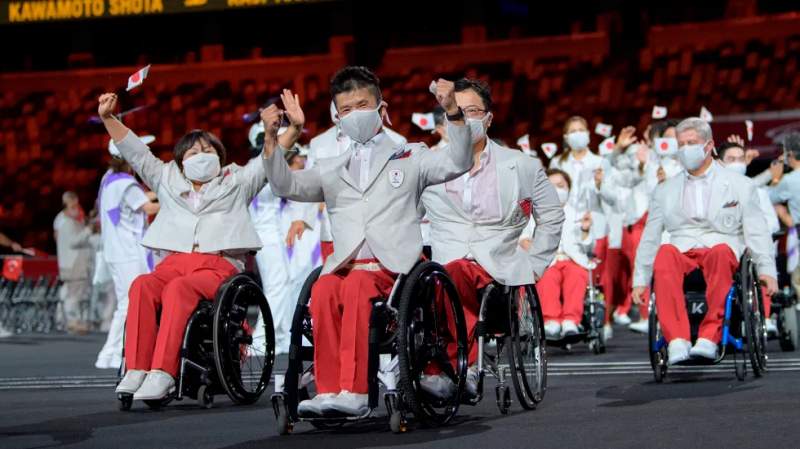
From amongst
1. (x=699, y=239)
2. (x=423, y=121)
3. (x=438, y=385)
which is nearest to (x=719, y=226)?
(x=699, y=239)

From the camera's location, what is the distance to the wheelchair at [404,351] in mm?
6172

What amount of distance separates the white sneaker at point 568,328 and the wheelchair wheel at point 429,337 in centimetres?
381

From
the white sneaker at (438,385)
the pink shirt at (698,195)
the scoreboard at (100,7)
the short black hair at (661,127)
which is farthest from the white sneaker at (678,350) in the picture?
the scoreboard at (100,7)

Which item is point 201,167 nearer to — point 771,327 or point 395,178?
point 395,178

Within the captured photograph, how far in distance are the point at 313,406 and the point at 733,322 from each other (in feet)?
10.2

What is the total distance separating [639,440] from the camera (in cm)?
584

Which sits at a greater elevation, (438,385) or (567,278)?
(567,278)

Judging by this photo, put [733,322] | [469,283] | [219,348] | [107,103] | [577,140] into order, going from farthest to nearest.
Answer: [577,140], [733,322], [107,103], [219,348], [469,283]

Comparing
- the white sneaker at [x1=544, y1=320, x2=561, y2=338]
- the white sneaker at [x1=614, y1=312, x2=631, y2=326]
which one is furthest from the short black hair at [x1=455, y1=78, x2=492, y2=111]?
the white sneaker at [x1=614, y1=312, x2=631, y2=326]

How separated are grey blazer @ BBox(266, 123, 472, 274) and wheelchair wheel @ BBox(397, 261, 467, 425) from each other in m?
0.13

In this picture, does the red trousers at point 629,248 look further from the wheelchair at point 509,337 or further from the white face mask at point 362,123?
the white face mask at point 362,123

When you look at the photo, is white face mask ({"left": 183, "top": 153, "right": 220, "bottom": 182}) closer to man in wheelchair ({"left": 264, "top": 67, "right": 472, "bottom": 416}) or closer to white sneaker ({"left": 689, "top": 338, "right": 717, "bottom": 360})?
man in wheelchair ({"left": 264, "top": 67, "right": 472, "bottom": 416})

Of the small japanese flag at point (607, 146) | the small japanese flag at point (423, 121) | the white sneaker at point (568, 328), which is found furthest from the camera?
the small japanese flag at point (607, 146)

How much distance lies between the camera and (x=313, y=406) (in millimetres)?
6168
